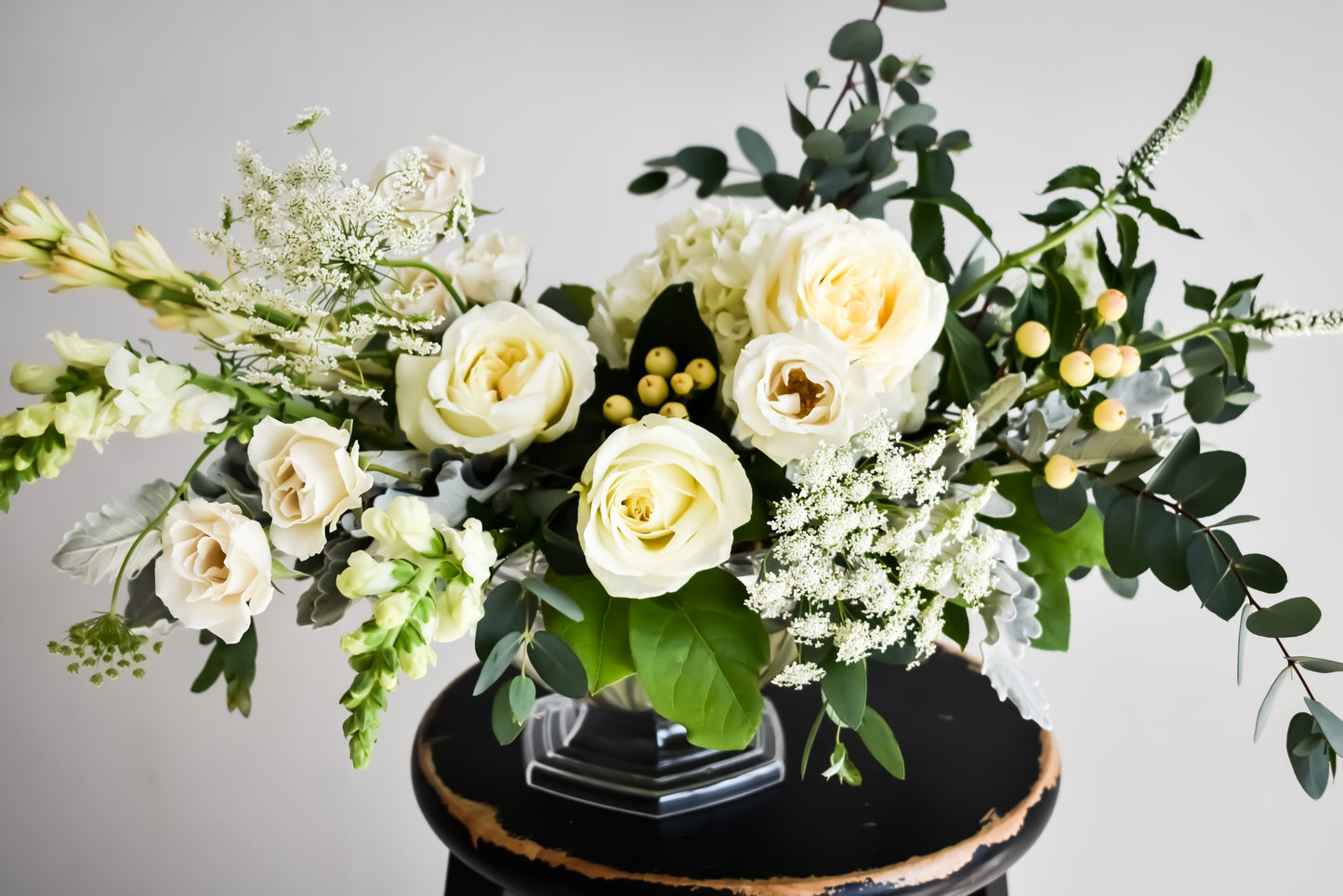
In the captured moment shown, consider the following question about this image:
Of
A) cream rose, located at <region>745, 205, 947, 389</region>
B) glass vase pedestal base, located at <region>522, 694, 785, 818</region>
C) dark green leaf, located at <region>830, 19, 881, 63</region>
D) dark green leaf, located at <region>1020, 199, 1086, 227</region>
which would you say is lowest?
glass vase pedestal base, located at <region>522, 694, 785, 818</region>

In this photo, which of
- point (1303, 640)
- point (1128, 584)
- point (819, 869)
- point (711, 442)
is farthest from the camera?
point (1303, 640)

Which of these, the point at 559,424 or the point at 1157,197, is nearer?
the point at 559,424

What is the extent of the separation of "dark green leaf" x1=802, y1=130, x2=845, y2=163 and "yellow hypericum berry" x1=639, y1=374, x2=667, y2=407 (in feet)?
0.70

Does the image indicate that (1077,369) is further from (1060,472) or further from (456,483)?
(456,483)

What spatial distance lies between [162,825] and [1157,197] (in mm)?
1627

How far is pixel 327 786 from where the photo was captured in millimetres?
1454

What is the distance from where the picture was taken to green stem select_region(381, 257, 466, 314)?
0.54 m

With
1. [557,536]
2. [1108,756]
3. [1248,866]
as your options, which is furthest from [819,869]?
[1248,866]

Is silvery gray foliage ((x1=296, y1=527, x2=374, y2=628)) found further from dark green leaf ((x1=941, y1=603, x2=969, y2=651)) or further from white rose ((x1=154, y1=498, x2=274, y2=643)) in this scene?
dark green leaf ((x1=941, y1=603, x2=969, y2=651))

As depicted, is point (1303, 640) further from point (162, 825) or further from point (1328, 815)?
point (162, 825)

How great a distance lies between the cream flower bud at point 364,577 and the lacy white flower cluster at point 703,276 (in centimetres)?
26

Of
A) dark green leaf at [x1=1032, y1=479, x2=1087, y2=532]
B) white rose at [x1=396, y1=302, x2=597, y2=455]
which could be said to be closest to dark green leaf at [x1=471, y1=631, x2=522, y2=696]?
white rose at [x1=396, y1=302, x2=597, y2=455]

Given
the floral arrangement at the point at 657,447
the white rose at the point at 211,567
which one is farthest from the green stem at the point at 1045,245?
the white rose at the point at 211,567

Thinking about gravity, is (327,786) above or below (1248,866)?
below
